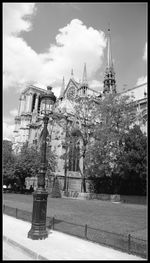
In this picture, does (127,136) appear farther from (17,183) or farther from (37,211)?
(37,211)

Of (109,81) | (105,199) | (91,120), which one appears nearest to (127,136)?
(91,120)

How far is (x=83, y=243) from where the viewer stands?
27.0ft

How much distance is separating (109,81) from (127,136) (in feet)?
125

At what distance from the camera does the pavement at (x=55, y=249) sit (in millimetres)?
6703

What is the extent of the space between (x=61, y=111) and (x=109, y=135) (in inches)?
849

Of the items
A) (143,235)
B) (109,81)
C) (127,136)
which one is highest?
(109,81)

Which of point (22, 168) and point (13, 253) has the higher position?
point (13, 253)

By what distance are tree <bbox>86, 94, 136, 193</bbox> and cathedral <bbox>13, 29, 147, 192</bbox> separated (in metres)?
9.39

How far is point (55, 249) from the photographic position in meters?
7.24

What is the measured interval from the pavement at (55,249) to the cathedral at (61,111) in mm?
30499

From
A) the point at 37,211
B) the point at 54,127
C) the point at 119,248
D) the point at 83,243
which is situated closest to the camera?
the point at 119,248

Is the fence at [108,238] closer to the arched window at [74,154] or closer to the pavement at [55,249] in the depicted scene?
the pavement at [55,249]

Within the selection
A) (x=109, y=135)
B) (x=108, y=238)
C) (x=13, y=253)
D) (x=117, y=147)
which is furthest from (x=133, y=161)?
(x=13, y=253)

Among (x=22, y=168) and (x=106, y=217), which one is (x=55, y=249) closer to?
(x=106, y=217)
